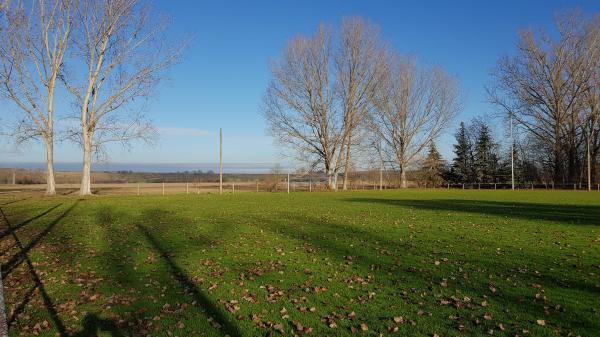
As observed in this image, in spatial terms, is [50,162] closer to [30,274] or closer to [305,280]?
[30,274]

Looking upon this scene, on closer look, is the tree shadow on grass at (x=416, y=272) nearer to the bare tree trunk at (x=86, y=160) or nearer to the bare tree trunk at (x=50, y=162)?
the bare tree trunk at (x=86, y=160)

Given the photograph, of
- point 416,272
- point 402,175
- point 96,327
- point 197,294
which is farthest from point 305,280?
point 402,175

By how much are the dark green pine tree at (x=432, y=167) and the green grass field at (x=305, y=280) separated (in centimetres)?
4946

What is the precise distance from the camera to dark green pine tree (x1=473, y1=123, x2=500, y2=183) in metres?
61.5

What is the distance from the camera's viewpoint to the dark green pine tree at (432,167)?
205ft

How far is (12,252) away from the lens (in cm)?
1016

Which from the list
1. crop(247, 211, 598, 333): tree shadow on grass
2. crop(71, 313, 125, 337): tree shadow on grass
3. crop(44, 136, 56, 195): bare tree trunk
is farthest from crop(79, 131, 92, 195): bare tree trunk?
crop(71, 313, 125, 337): tree shadow on grass

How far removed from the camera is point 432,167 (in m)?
62.7

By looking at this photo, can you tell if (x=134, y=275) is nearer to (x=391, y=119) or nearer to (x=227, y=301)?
(x=227, y=301)

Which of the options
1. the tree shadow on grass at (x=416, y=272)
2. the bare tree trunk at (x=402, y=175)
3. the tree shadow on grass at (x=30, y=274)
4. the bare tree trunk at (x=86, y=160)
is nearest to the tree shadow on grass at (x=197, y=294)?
the tree shadow on grass at (x=30, y=274)

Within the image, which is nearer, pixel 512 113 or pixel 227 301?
pixel 227 301

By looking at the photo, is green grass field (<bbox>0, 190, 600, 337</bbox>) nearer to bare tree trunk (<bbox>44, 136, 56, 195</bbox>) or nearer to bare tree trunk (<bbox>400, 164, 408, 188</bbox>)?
bare tree trunk (<bbox>44, 136, 56, 195</bbox>)

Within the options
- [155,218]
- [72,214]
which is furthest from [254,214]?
[72,214]

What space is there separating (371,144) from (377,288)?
4705cm
